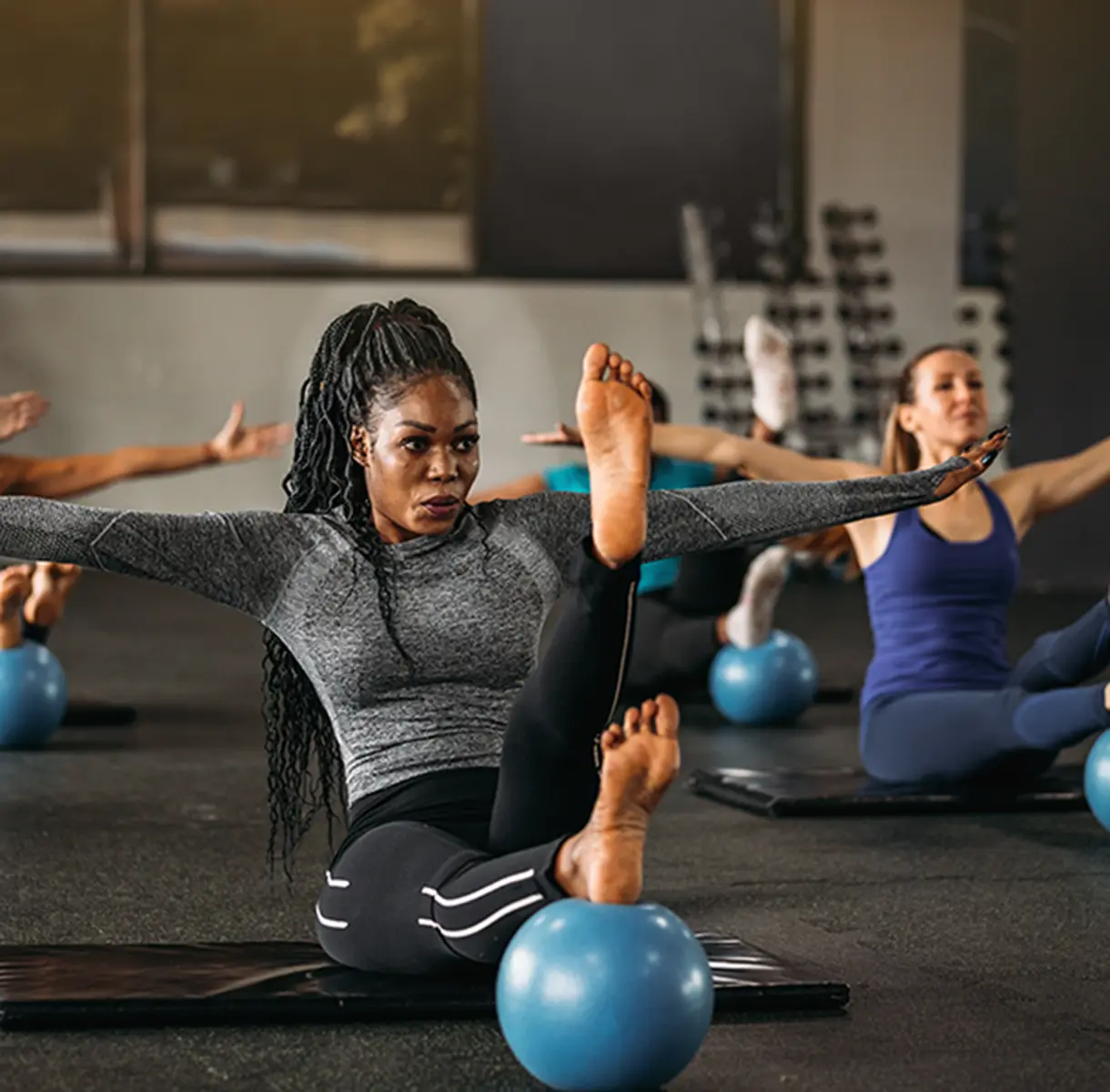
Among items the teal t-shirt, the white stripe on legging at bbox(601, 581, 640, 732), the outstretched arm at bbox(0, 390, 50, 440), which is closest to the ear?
the white stripe on legging at bbox(601, 581, 640, 732)

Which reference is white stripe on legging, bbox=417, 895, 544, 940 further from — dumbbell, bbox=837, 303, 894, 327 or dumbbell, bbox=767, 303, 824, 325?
dumbbell, bbox=767, 303, 824, 325

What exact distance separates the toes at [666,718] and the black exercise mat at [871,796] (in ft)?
6.20

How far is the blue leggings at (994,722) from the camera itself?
366 cm

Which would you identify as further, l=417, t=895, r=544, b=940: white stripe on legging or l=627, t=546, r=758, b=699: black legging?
l=627, t=546, r=758, b=699: black legging

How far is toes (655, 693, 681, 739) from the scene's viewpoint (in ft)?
6.42

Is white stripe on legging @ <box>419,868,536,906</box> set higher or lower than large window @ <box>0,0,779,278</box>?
lower

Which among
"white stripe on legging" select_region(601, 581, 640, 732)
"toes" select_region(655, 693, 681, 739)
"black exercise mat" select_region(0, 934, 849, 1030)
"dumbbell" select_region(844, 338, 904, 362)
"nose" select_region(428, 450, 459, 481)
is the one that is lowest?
"black exercise mat" select_region(0, 934, 849, 1030)

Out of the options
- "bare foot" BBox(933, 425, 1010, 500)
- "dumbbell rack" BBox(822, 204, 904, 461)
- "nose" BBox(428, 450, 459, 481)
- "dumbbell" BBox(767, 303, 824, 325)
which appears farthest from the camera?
"dumbbell" BBox(767, 303, 824, 325)

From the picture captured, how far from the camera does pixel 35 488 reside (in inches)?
162

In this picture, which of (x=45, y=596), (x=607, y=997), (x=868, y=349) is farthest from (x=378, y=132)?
(x=607, y=997)

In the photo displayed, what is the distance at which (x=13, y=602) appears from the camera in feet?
14.9

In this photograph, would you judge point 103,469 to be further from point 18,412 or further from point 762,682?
point 762,682

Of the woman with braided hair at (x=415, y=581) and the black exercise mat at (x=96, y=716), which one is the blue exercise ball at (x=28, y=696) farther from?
the woman with braided hair at (x=415, y=581)

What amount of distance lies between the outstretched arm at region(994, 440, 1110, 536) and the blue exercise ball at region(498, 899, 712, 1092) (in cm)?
234
